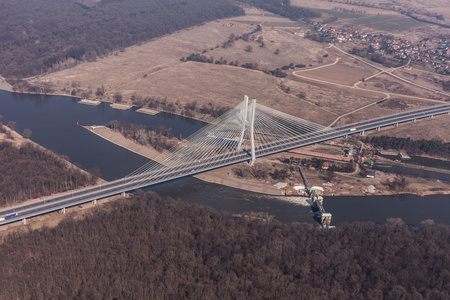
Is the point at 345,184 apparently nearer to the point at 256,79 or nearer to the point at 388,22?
the point at 256,79

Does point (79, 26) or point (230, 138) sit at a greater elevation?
point (79, 26)

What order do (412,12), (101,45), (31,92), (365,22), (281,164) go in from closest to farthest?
1. (281,164)
2. (31,92)
3. (101,45)
4. (365,22)
5. (412,12)

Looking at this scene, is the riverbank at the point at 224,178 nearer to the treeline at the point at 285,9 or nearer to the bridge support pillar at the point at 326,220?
the bridge support pillar at the point at 326,220

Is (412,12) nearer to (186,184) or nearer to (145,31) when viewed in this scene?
(145,31)

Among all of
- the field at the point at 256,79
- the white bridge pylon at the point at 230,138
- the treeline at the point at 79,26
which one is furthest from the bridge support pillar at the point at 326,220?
the treeline at the point at 79,26

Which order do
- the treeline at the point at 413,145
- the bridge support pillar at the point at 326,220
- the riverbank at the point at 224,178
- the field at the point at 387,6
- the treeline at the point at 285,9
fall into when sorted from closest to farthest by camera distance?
1. the bridge support pillar at the point at 326,220
2. the riverbank at the point at 224,178
3. the treeline at the point at 413,145
4. the treeline at the point at 285,9
5. the field at the point at 387,6

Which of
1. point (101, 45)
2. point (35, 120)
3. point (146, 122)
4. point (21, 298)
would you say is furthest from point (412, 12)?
point (21, 298)

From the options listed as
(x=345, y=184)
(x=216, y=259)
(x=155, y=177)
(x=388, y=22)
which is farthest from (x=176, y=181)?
(x=388, y=22)
